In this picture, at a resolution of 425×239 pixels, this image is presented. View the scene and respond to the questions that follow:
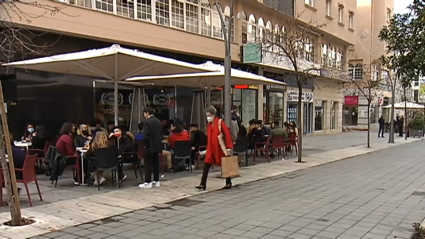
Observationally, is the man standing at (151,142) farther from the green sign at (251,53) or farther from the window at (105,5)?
the green sign at (251,53)

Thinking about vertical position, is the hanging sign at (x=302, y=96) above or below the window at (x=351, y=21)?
below

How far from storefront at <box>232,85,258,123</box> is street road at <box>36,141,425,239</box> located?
1288 cm

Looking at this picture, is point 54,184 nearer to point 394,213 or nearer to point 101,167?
point 101,167

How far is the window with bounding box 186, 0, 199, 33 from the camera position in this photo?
1898cm

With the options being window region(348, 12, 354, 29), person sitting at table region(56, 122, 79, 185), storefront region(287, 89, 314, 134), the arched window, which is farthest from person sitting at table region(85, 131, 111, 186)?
window region(348, 12, 354, 29)

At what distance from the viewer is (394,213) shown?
24.3ft

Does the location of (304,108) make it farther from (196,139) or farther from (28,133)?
(28,133)

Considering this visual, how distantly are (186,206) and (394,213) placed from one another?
371cm

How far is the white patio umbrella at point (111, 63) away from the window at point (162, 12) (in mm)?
5797

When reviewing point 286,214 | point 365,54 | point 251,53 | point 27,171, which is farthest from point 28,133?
point 365,54

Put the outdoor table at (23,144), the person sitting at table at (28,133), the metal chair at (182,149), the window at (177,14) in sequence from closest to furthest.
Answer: the outdoor table at (23,144) → the metal chair at (182,149) → the person sitting at table at (28,133) → the window at (177,14)

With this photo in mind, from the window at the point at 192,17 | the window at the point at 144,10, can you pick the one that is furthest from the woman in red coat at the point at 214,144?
the window at the point at 192,17

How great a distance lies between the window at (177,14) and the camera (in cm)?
1805

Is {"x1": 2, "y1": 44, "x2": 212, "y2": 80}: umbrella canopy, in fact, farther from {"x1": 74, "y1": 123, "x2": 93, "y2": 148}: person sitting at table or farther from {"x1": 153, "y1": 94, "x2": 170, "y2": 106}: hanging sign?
{"x1": 153, "y1": 94, "x2": 170, "y2": 106}: hanging sign
